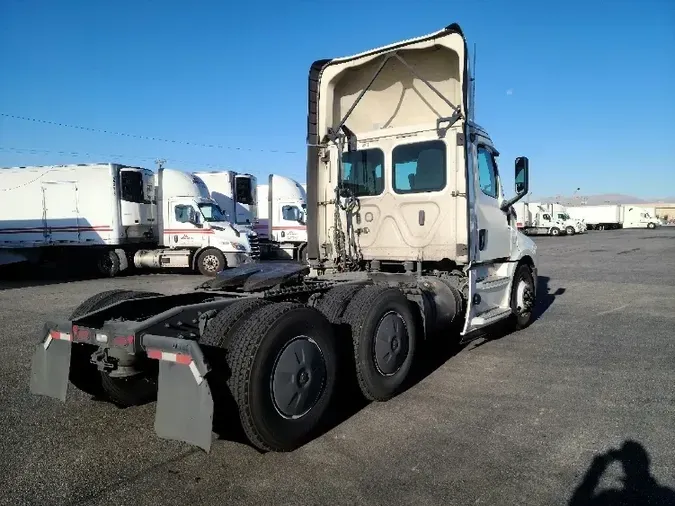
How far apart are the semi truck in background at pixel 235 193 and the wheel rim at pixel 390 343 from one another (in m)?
16.3

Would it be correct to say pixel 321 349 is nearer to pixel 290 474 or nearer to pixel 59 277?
pixel 290 474

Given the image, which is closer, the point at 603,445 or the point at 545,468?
the point at 545,468

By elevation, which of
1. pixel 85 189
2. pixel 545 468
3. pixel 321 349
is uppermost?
pixel 85 189

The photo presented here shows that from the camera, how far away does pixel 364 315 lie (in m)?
4.72

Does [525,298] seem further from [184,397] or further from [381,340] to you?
[184,397]

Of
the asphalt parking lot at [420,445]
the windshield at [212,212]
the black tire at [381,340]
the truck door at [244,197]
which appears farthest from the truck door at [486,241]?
the truck door at [244,197]

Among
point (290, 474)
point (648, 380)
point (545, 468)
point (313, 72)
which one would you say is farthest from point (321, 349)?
point (313, 72)

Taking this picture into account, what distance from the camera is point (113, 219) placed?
18.6 meters

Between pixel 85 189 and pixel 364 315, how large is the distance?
1703cm

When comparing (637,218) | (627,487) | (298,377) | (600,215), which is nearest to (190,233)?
(298,377)

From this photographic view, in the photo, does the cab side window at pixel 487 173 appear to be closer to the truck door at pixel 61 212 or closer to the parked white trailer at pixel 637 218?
the truck door at pixel 61 212

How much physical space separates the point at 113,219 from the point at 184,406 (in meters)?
16.9

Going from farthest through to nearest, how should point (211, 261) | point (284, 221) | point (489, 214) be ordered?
point (284, 221) → point (211, 261) → point (489, 214)

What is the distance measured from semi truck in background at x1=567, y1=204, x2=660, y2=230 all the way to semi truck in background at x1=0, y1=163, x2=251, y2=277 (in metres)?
56.5
